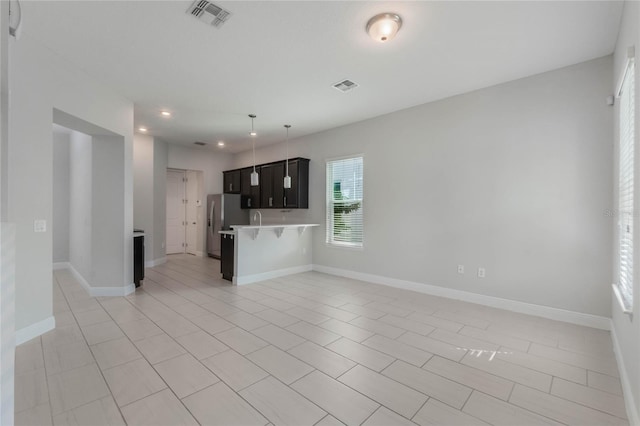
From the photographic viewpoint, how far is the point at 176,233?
8.09 meters

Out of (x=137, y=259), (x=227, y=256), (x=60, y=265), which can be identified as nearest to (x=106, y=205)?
(x=137, y=259)

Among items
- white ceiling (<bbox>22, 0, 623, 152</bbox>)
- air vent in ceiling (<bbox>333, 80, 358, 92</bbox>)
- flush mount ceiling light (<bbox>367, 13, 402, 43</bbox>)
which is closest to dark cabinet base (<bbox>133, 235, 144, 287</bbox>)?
white ceiling (<bbox>22, 0, 623, 152</bbox>)

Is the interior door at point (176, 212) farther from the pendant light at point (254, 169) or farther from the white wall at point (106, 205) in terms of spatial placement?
the white wall at point (106, 205)

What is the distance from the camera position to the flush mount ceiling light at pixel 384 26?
239 centimetres

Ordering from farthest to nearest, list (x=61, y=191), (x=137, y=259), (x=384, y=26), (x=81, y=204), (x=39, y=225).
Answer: (x=61, y=191)
(x=81, y=204)
(x=137, y=259)
(x=39, y=225)
(x=384, y=26)

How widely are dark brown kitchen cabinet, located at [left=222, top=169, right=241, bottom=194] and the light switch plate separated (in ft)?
15.5

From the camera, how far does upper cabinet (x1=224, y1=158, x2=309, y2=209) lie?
605cm

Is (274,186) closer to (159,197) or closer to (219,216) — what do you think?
(219,216)

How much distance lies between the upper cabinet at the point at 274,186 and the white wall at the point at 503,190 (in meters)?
1.51

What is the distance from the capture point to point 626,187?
231cm

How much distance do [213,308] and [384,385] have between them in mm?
2423

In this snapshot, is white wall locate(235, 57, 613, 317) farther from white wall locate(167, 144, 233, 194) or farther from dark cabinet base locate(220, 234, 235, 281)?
white wall locate(167, 144, 233, 194)

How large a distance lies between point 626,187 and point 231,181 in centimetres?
747

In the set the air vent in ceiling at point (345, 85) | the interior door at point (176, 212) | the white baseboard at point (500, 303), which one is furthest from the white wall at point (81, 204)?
the white baseboard at point (500, 303)
